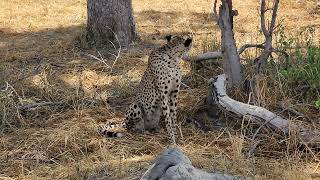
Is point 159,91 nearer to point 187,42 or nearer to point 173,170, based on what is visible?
point 187,42

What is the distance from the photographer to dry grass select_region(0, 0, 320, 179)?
416 centimetres

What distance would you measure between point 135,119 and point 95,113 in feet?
1.77

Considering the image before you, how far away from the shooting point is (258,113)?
471 cm

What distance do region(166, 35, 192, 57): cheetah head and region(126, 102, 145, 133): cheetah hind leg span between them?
58 centimetres

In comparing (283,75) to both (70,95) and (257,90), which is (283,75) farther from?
(70,95)

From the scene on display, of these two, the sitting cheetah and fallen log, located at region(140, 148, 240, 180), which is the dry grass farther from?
fallen log, located at region(140, 148, 240, 180)

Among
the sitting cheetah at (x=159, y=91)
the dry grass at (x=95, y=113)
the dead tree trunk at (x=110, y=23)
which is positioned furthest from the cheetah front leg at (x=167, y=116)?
the dead tree trunk at (x=110, y=23)

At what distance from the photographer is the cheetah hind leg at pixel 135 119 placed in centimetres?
509

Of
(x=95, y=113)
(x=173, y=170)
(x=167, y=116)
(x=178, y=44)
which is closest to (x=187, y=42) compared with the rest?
(x=178, y=44)

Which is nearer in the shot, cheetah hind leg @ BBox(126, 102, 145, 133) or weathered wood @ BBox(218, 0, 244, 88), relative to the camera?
cheetah hind leg @ BBox(126, 102, 145, 133)

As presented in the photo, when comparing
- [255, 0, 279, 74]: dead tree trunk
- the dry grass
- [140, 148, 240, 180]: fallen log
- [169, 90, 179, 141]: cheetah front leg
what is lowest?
the dry grass

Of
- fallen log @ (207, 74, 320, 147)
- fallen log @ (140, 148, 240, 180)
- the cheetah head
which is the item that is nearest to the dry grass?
fallen log @ (207, 74, 320, 147)

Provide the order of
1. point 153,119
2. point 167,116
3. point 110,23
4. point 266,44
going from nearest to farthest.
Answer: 1. point 167,116
2. point 153,119
3. point 266,44
4. point 110,23

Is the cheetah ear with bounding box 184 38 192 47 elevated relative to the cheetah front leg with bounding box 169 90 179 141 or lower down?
elevated
